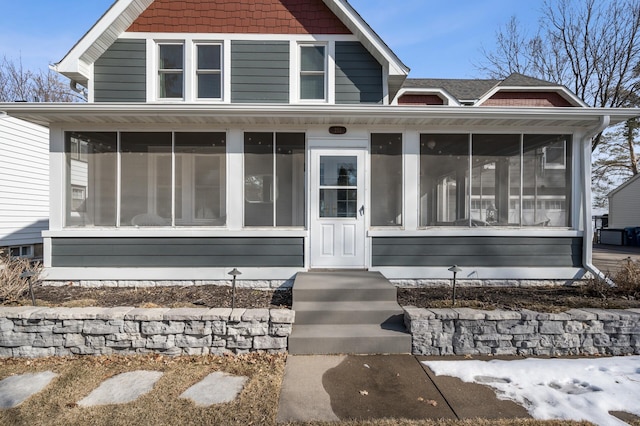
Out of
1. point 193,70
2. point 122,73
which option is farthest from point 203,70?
point 122,73

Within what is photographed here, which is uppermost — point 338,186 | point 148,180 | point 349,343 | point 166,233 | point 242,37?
point 242,37

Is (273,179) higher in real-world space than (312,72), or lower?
lower

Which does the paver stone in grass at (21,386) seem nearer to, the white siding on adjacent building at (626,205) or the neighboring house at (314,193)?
the neighboring house at (314,193)

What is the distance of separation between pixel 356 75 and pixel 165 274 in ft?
16.9

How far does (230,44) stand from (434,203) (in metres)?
4.97

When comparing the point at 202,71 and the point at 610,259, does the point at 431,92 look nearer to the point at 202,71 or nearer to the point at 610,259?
the point at 610,259

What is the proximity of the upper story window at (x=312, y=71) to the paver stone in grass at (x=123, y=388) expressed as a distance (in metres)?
5.29

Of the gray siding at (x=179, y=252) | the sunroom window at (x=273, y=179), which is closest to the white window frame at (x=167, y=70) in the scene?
the sunroom window at (x=273, y=179)

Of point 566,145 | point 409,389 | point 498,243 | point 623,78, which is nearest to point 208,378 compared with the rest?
point 409,389

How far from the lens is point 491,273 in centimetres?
578

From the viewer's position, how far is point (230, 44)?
252 inches

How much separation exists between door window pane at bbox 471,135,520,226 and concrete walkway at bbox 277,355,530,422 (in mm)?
3533

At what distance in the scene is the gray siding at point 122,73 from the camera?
629 cm

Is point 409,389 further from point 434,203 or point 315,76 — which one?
point 315,76
